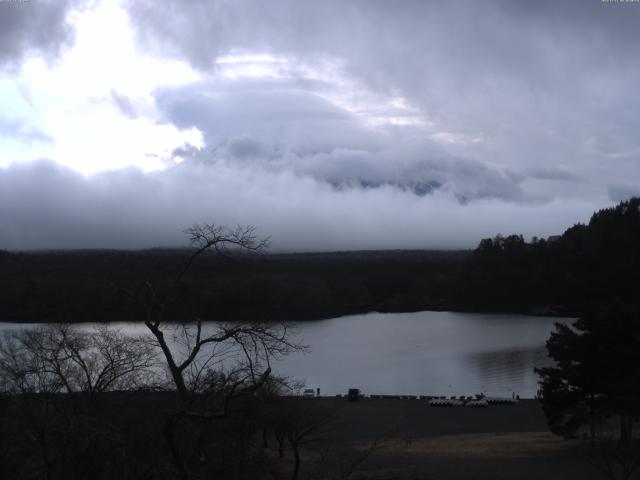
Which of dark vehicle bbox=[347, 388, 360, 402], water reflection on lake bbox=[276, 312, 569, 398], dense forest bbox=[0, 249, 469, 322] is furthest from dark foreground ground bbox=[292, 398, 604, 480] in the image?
water reflection on lake bbox=[276, 312, 569, 398]

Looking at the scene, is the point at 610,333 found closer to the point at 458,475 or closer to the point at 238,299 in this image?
the point at 458,475

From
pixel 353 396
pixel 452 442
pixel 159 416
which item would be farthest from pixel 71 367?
pixel 353 396

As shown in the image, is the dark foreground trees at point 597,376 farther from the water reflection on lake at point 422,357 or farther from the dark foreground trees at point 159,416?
the water reflection on lake at point 422,357

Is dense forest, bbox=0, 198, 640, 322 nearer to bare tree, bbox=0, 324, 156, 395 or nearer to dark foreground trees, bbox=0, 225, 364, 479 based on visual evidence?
bare tree, bbox=0, 324, 156, 395

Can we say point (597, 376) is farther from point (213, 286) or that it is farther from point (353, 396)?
point (213, 286)

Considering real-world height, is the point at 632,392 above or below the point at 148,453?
below

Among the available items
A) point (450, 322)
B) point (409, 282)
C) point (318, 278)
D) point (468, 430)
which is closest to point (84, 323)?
point (468, 430)

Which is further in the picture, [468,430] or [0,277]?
[0,277]
